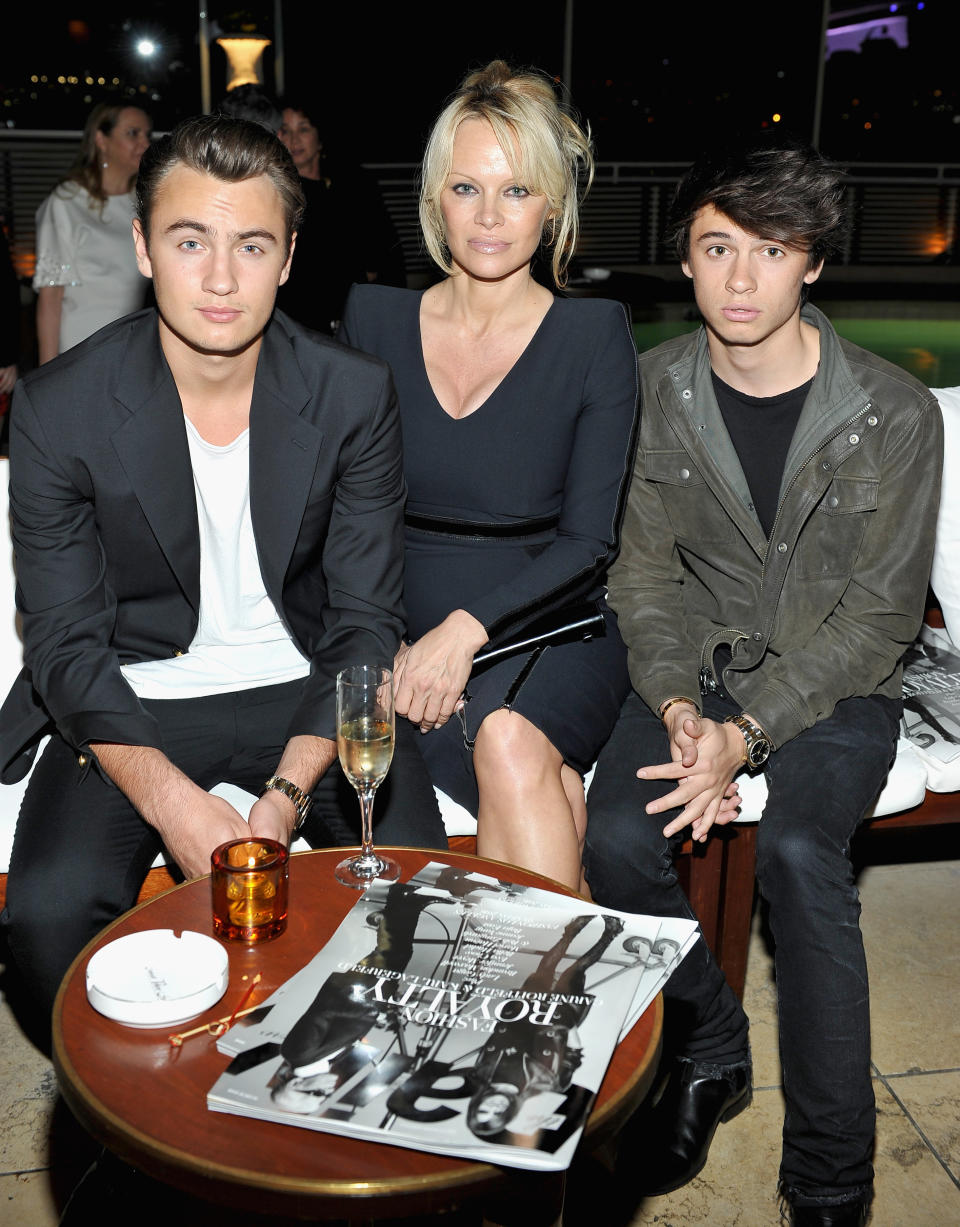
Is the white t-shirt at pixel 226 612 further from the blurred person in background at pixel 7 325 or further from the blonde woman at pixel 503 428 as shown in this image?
the blurred person in background at pixel 7 325

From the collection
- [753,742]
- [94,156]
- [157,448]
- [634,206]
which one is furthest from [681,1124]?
[634,206]

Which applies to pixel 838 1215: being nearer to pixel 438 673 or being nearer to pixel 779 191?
pixel 438 673

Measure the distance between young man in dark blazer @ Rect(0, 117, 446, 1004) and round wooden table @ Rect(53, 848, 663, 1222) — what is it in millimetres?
447

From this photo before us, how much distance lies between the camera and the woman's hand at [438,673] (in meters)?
2.11

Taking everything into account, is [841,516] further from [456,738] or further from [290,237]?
[290,237]

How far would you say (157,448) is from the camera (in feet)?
6.52

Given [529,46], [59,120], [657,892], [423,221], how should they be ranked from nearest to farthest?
[657,892]
[423,221]
[59,120]
[529,46]

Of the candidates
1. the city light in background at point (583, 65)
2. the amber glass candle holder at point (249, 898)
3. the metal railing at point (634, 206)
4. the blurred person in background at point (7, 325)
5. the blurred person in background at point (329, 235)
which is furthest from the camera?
the city light in background at point (583, 65)

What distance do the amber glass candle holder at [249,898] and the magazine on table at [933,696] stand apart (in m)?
1.34

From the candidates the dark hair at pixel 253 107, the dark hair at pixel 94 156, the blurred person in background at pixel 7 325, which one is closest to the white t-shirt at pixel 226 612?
the blurred person in background at pixel 7 325

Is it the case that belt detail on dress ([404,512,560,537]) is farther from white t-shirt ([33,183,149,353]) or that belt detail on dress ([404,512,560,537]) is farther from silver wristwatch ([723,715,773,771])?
white t-shirt ([33,183,149,353])

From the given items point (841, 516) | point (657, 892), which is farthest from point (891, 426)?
point (657, 892)

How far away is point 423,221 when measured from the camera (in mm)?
2359

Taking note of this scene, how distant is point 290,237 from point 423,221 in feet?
1.41
